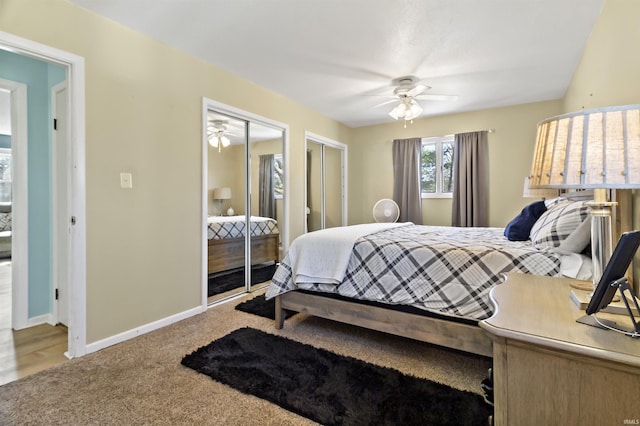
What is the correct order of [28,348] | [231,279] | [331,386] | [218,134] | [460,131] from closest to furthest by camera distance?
1. [331,386]
2. [28,348]
3. [218,134]
4. [231,279]
5. [460,131]

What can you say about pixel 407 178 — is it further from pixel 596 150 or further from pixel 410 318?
pixel 596 150

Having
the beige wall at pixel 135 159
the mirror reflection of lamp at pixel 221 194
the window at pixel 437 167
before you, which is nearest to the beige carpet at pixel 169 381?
the beige wall at pixel 135 159

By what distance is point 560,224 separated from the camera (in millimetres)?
1877

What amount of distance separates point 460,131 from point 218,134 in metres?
3.56

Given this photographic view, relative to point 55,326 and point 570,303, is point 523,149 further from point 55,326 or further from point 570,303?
point 55,326

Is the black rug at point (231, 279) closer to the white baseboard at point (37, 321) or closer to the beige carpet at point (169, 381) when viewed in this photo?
the beige carpet at point (169, 381)

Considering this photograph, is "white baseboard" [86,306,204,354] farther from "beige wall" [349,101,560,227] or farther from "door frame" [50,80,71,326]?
"beige wall" [349,101,560,227]

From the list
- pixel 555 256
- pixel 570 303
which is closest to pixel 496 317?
pixel 570 303

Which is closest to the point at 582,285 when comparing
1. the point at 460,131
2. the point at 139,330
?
the point at 139,330

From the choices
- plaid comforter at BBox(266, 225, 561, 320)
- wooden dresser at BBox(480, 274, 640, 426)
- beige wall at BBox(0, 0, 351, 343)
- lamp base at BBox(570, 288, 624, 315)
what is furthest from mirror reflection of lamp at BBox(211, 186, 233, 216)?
lamp base at BBox(570, 288, 624, 315)

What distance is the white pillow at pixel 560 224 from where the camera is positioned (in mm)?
1810

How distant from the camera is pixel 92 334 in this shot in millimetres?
2209

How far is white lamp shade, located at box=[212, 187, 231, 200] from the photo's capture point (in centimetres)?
328

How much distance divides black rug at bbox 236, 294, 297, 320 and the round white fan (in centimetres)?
240
